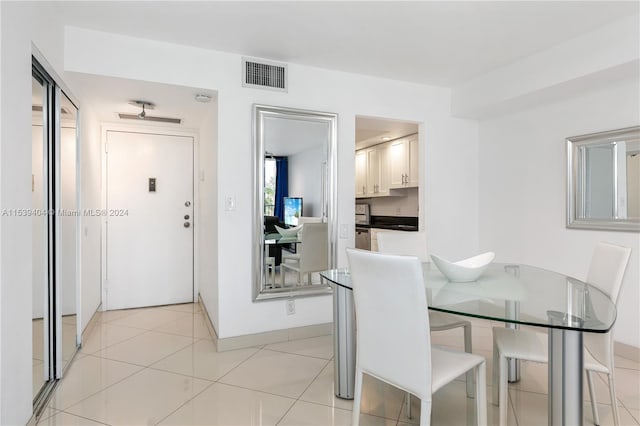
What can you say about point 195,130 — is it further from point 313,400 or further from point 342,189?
point 313,400

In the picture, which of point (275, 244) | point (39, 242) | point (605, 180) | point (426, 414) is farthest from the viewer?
point (275, 244)

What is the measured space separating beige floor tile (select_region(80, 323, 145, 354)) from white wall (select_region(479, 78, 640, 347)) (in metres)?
3.80

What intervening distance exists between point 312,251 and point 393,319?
1895 mm

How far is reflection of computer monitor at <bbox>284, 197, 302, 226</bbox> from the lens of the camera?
3.30 m

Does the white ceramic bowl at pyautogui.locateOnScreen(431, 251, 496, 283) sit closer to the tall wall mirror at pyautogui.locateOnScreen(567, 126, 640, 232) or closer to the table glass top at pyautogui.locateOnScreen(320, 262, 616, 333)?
the table glass top at pyautogui.locateOnScreen(320, 262, 616, 333)

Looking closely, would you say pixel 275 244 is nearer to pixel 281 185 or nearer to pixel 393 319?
pixel 281 185

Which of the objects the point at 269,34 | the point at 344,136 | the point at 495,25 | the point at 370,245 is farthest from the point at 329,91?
the point at 370,245

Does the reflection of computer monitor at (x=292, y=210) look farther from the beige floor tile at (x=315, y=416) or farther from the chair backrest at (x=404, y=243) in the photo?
the beige floor tile at (x=315, y=416)

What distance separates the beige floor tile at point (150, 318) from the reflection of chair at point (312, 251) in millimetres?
1572

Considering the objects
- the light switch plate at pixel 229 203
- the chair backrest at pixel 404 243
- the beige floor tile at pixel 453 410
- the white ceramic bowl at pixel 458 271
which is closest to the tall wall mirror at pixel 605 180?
the chair backrest at pixel 404 243

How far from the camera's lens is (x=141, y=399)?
2248mm

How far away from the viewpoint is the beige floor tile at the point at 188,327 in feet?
11.1

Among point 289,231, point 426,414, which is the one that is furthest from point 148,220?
point 426,414

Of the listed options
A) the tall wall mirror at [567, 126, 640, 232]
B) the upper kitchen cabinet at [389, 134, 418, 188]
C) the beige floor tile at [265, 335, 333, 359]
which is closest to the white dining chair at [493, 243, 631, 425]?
the tall wall mirror at [567, 126, 640, 232]
